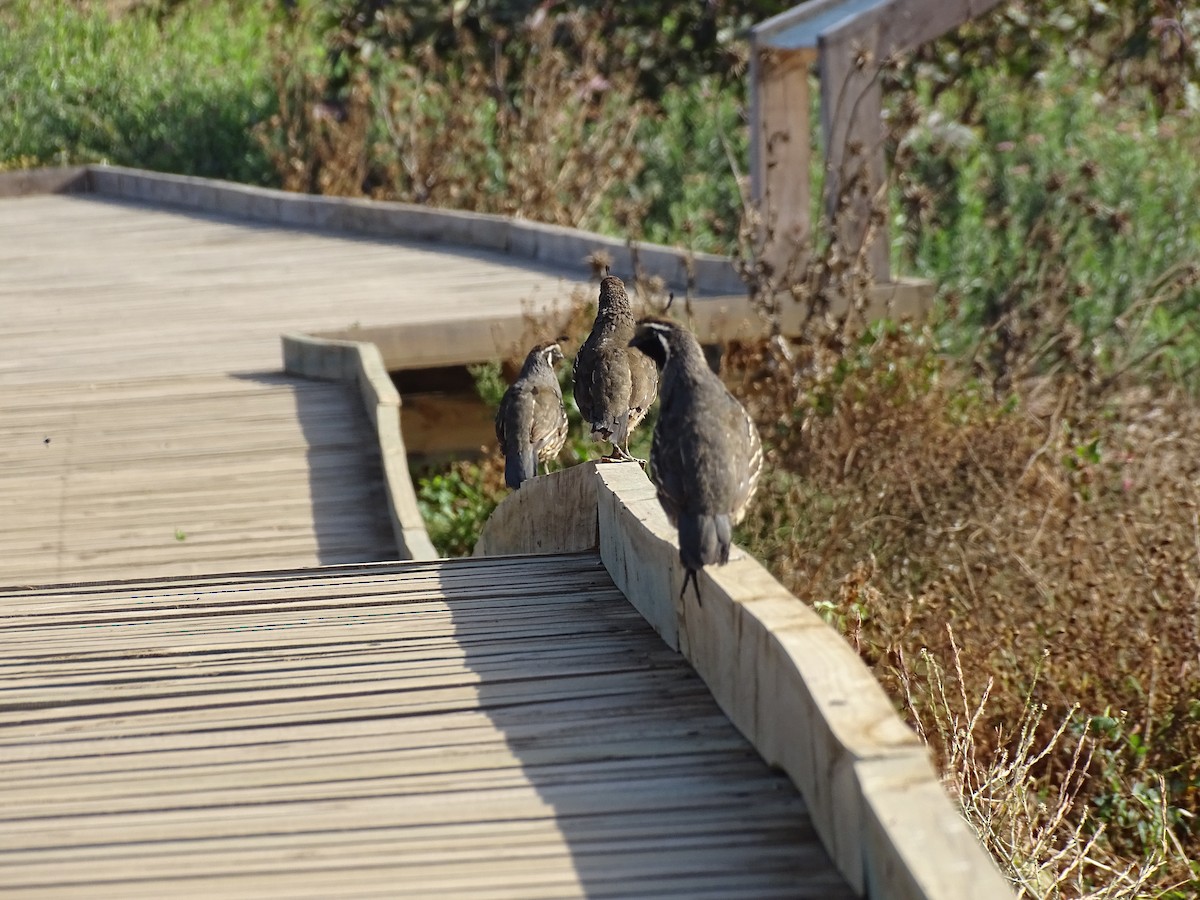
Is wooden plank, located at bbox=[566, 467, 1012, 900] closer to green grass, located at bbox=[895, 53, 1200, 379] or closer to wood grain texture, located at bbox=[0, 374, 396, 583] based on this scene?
wood grain texture, located at bbox=[0, 374, 396, 583]

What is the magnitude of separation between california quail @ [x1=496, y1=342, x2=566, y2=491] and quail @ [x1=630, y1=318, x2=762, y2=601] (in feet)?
6.40

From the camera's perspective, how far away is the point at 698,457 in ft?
12.7

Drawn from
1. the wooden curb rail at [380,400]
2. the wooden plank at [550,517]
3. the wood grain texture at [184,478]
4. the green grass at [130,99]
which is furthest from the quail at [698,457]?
the green grass at [130,99]

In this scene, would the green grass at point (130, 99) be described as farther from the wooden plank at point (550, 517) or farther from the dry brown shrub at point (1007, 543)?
the wooden plank at point (550, 517)

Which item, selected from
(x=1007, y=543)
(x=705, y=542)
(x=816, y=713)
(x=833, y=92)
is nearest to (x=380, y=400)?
(x=1007, y=543)

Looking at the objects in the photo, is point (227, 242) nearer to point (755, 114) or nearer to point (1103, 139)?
point (755, 114)

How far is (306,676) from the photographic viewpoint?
12.6 feet

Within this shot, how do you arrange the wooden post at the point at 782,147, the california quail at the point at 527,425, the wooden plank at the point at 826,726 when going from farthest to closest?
→ 1. the wooden post at the point at 782,147
2. the california quail at the point at 527,425
3. the wooden plank at the point at 826,726

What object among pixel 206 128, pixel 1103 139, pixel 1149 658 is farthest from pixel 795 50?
pixel 206 128

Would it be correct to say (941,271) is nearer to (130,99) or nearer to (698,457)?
(698,457)

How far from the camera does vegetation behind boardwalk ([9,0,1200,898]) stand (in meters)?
5.82

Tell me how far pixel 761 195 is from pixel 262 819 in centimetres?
709

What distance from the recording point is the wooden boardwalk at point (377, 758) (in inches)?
113

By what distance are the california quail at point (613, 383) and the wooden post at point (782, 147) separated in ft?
11.9
